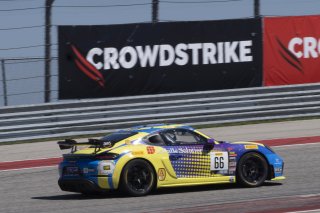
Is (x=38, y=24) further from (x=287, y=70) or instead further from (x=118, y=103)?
(x=287, y=70)

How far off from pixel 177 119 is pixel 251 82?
2.71m

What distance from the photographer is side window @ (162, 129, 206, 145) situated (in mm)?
12844

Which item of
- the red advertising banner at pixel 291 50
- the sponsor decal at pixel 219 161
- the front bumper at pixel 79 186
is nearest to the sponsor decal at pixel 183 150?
the sponsor decal at pixel 219 161

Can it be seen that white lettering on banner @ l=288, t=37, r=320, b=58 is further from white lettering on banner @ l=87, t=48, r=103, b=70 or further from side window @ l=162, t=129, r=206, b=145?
side window @ l=162, t=129, r=206, b=145

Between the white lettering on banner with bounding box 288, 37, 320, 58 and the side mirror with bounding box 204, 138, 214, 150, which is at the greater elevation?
the white lettering on banner with bounding box 288, 37, 320, 58

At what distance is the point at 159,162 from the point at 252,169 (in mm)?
1689

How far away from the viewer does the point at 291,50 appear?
22.9m

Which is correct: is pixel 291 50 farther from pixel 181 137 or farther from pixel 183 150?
pixel 183 150

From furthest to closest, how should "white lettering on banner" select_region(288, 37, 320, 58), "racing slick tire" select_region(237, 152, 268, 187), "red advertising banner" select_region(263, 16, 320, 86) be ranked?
"white lettering on banner" select_region(288, 37, 320, 58) < "red advertising banner" select_region(263, 16, 320, 86) < "racing slick tire" select_region(237, 152, 268, 187)

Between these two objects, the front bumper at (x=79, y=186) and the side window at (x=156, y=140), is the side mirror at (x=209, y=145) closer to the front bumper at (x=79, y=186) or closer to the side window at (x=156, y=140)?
the side window at (x=156, y=140)

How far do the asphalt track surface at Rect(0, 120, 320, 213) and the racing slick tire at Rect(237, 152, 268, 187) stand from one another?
5.7 inches

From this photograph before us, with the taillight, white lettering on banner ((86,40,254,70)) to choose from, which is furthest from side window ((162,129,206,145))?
white lettering on banner ((86,40,254,70))

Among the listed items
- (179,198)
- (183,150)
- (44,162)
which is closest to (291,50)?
(44,162)

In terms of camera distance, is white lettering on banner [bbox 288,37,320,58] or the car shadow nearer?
the car shadow
